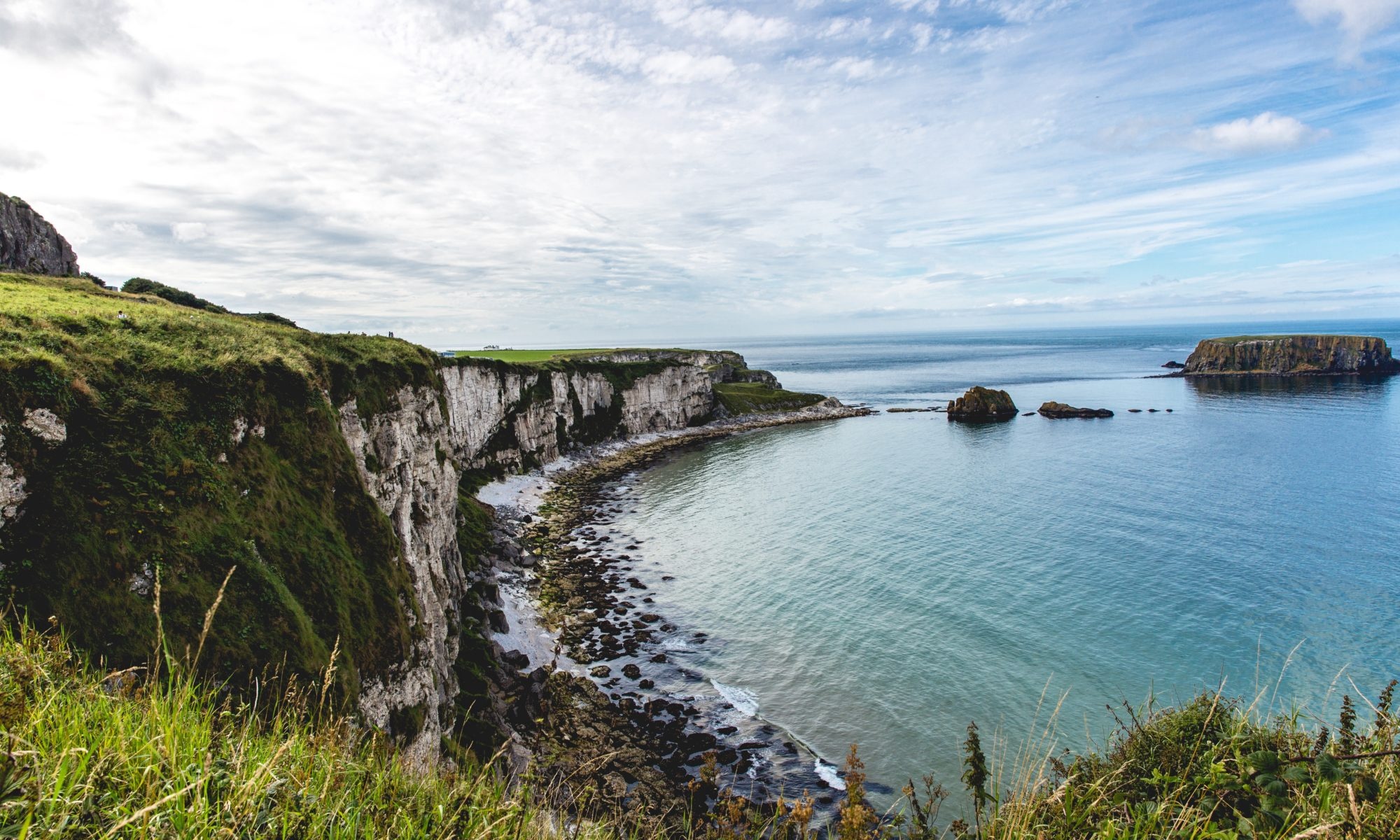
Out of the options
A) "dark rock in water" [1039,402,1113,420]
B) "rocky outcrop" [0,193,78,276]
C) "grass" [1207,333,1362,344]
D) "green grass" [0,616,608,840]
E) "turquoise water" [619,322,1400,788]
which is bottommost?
"turquoise water" [619,322,1400,788]

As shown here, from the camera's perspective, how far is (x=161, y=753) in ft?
14.2

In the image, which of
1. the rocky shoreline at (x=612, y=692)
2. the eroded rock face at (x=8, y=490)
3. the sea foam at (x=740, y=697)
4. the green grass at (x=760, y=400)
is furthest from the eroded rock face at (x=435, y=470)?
the green grass at (x=760, y=400)

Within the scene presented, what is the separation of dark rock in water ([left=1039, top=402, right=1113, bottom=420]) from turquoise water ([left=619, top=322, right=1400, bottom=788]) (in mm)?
22306

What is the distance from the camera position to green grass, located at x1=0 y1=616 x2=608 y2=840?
3443 millimetres

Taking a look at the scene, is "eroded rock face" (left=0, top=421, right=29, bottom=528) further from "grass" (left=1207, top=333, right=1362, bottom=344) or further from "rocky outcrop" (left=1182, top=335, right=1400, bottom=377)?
"grass" (left=1207, top=333, right=1362, bottom=344)

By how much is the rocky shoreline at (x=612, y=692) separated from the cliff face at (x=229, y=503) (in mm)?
3545

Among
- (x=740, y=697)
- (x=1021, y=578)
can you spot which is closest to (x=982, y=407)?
(x=1021, y=578)

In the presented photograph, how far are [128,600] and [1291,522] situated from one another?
208 feet

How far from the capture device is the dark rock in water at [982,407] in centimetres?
10656

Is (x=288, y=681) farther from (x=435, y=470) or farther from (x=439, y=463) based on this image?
(x=439, y=463)

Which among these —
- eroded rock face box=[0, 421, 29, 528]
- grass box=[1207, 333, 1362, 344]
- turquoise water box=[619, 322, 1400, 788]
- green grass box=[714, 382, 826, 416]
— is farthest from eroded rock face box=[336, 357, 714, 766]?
grass box=[1207, 333, 1362, 344]

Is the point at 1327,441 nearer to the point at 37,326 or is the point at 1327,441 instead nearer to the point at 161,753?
the point at 161,753

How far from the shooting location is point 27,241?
47406 mm

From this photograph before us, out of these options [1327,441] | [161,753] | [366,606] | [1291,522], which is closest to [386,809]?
[161,753]
